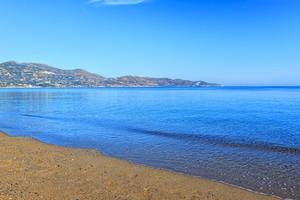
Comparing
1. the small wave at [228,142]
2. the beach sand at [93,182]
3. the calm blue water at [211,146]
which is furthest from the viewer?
the small wave at [228,142]

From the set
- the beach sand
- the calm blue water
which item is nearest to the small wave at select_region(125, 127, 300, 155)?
the calm blue water

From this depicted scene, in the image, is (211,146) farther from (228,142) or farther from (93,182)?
(93,182)

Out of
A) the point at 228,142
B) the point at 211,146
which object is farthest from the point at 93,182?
the point at 228,142

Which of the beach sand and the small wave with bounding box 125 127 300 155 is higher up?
the beach sand

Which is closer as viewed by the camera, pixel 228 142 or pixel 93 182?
pixel 93 182

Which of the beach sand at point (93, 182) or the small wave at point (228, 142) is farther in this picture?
the small wave at point (228, 142)

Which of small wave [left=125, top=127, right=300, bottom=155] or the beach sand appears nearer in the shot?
the beach sand

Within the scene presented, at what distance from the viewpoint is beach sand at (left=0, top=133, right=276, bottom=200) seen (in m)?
12.0

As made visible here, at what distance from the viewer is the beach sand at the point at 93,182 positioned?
11961 mm

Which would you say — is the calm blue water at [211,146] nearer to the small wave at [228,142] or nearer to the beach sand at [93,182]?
the small wave at [228,142]

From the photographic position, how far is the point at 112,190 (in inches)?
495

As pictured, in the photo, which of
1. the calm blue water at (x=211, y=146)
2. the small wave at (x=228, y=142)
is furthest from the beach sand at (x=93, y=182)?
the small wave at (x=228, y=142)

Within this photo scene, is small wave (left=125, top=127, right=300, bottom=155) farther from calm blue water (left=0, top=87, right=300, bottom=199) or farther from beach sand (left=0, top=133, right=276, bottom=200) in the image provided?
beach sand (left=0, top=133, right=276, bottom=200)

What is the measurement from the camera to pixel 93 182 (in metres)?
13.5
